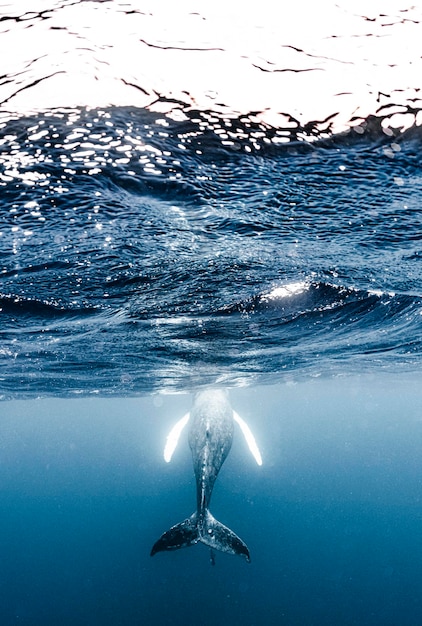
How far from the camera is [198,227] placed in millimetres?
7215

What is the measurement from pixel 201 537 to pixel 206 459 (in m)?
2.39

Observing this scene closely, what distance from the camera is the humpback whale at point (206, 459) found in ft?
36.3

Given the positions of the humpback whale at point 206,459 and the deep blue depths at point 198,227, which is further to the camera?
the humpback whale at point 206,459

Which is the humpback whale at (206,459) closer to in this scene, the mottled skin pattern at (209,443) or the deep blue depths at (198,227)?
the mottled skin pattern at (209,443)

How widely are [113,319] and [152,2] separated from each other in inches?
309

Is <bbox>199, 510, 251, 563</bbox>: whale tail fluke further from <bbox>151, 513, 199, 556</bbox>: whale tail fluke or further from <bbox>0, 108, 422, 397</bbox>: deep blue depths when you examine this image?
<bbox>0, 108, 422, 397</bbox>: deep blue depths

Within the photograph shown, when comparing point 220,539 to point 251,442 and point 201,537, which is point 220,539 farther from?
point 251,442

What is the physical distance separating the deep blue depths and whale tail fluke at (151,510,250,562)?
202 inches

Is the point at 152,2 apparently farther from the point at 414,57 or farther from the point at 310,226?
the point at 310,226

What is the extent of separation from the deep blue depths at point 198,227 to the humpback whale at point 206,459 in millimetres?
2901

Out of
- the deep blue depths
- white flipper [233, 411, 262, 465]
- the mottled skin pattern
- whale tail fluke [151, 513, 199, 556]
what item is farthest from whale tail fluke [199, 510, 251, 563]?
the deep blue depths

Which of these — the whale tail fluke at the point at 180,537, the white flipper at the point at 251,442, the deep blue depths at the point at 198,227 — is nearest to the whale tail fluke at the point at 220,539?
the whale tail fluke at the point at 180,537

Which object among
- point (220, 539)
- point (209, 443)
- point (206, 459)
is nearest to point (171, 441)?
point (209, 443)

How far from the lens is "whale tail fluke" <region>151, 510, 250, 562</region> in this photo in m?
10.9
